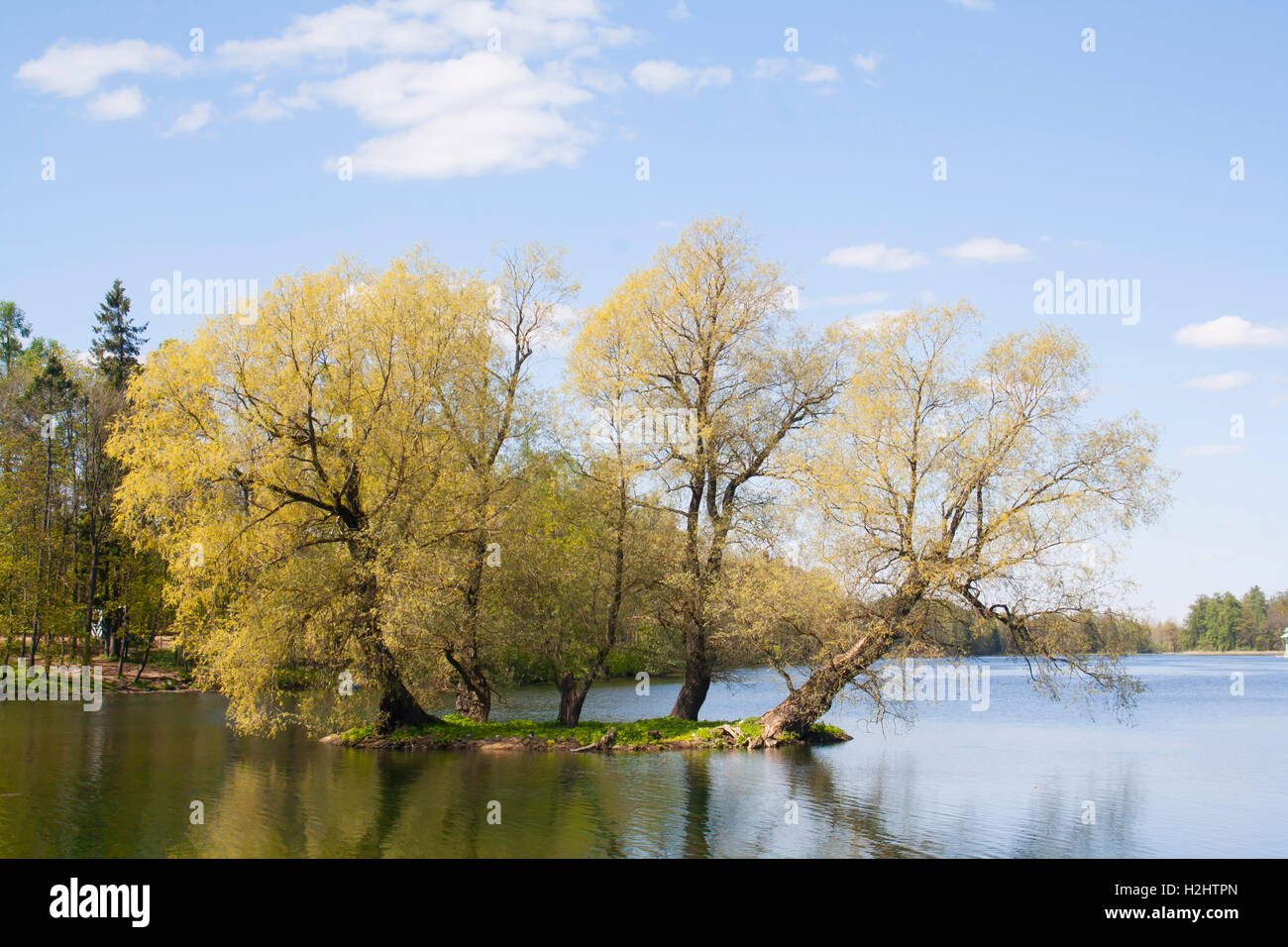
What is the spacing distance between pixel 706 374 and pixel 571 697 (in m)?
13.2

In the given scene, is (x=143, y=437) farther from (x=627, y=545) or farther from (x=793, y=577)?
(x=793, y=577)

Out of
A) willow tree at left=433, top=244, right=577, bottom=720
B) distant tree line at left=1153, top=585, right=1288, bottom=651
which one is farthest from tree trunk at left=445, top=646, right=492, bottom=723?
distant tree line at left=1153, top=585, right=1288, bottom=651

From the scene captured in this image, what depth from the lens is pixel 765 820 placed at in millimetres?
21969

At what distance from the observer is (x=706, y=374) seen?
36.2 m

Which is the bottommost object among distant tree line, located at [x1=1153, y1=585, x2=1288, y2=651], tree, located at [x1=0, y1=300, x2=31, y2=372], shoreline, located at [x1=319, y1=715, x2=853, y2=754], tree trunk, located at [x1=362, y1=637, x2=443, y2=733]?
distant tree line, located at [x1=1153, y1=585, x2=1288, y2=651]

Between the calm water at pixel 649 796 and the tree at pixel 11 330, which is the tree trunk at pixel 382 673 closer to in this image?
the calm water at pixel 649 796

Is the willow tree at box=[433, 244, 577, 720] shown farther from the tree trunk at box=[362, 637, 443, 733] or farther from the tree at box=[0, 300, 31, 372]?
the tree at box=[0, 300, 31, 372]

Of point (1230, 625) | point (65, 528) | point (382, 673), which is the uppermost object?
point (65, 528)

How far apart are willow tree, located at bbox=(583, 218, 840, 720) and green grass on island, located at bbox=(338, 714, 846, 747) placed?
2.89 m

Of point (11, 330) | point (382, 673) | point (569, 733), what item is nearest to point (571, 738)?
point (569, 733)

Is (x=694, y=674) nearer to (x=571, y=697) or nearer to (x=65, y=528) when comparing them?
(x=571, y=697)

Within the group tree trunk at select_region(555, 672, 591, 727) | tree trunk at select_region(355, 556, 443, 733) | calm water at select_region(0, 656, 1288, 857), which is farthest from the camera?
tree trunk at select_region(555, 672, 591, 727)

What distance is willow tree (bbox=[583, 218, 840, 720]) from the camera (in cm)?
3531
